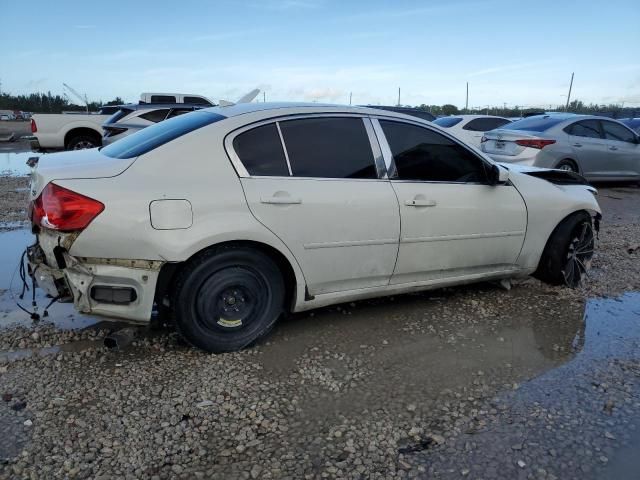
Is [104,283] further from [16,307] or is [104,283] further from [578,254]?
[578,254]

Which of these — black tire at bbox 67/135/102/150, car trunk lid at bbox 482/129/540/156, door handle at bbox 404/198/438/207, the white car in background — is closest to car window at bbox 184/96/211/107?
black tire at bbox 67/135/102/150

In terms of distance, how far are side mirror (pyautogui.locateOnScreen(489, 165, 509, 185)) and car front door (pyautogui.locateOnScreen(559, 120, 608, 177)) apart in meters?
6.84

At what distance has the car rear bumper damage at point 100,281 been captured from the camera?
3080 millimetres

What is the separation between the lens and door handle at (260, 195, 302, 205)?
336 cm

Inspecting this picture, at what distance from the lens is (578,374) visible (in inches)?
132

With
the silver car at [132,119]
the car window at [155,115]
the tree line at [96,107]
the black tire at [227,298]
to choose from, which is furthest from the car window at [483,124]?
the tree line at [96,107]

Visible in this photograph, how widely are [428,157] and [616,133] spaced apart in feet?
29.2

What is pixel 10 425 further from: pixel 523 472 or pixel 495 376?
pixel 495 376

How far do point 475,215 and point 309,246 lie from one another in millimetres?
1488

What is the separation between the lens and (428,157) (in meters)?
4.07

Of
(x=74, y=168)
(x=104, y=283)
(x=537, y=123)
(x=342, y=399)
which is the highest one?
(x=537, y=123)

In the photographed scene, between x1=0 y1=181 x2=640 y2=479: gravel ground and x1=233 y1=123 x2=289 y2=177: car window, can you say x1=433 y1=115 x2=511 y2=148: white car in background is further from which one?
x1=233 y1=123 x2=289 y2=177: car window


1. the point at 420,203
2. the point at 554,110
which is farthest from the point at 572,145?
the point at 554,110

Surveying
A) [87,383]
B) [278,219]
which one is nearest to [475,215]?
[278,219]
